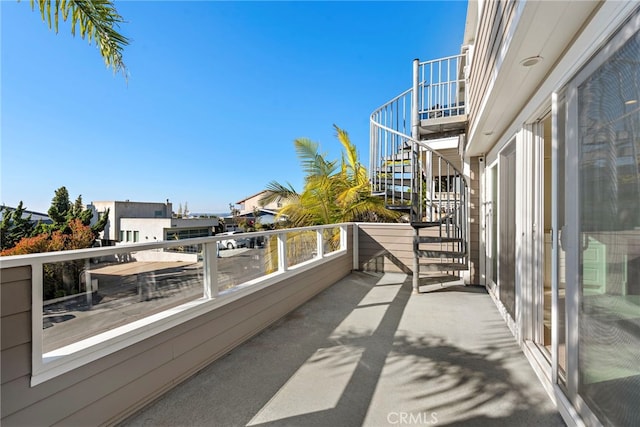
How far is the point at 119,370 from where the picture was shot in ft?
5.33

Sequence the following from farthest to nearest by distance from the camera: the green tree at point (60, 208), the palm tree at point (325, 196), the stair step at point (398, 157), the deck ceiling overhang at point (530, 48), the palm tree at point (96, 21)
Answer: the green tree at point (60, 208)
the palm tree at point (325, 196)
the stair step at point (398, 157)
the palm tree at point (96, 21)
the deck ceiling overhang at point (530, 48)

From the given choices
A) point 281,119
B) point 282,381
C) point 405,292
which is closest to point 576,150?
point 282,381

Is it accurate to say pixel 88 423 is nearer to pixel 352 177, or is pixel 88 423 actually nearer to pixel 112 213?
pixel 352 177

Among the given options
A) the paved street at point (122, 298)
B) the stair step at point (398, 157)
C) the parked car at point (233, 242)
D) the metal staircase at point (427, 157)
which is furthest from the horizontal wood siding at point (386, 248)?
the paved street at point (122, 298)

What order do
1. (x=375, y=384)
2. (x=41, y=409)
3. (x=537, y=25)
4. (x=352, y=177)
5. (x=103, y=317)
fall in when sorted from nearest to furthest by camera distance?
1. (x=41, y=409)
2. (x=537, y=25)
3. (x=103, y=317)
4. (x=375, y=384)
5. (x=352, y=177)

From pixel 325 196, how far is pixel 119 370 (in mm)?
5176

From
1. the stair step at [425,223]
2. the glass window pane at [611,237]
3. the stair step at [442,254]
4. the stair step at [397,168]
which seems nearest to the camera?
the glass window pane at [611,237]

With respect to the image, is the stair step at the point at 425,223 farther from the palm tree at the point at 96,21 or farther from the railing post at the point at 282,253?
the palm tree at the point at 96,21

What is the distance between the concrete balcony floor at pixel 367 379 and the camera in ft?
5.50

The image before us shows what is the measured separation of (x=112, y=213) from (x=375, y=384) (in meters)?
24.6

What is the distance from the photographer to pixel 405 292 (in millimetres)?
4406

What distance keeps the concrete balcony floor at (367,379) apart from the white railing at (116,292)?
1.71ft

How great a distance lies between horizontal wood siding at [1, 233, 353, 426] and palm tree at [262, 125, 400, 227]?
3.68 meters

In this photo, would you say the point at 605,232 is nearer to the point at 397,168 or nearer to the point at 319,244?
the point at 319,244
